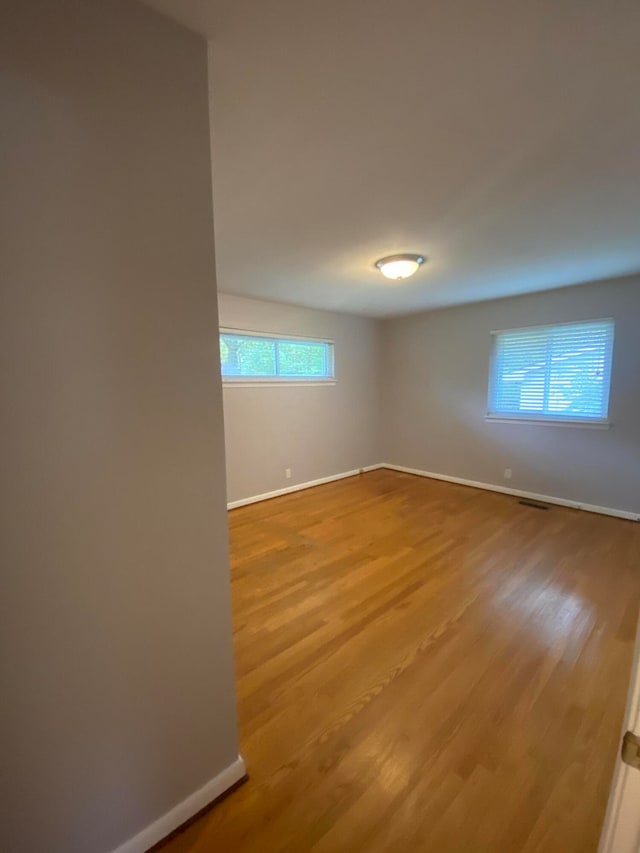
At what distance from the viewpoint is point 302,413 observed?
4.65 metres

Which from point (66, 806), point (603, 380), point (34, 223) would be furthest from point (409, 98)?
point (603, 380)

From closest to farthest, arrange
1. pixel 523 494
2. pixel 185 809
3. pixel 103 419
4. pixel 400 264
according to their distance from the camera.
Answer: pixel 103 419, pixel 185 809, pixel 400 264, pixel 523 494

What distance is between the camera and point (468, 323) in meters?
4.57

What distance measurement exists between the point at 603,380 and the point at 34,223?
450 centimetres

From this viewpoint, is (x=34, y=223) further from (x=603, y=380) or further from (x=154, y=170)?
(x=603, y=380)

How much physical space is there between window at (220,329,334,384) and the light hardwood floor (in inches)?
72.5

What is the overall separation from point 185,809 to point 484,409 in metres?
4.43

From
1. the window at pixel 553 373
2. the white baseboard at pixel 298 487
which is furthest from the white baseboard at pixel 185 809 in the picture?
the window at pixel 553 373

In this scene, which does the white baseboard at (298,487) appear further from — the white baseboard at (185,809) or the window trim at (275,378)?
the white baseboard at (185,809)

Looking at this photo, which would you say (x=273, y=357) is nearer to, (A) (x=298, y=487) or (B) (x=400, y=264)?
(A) (x=298, y=487)

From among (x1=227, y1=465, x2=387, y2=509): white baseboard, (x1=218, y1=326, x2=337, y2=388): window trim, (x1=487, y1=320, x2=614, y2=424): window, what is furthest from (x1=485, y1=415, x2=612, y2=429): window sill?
(x1=218, y1=326, x2=337, y2=388): window trim

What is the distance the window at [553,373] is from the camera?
3.68 m

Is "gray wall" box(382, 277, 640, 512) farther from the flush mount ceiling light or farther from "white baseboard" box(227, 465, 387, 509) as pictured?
the flush mount ceiling light

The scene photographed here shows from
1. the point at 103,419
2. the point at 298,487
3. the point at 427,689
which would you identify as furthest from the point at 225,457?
the point at 298,487
